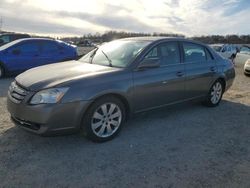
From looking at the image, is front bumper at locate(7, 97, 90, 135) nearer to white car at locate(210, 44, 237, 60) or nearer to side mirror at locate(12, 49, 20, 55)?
side mirror at locate(12, 49, 20, 55)

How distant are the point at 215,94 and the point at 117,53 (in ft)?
8.94

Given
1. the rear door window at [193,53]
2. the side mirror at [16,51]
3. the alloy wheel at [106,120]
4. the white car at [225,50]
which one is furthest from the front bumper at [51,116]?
the white car at [225,50]

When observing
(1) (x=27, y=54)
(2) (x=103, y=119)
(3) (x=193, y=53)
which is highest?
(3) (x=193, y=53)

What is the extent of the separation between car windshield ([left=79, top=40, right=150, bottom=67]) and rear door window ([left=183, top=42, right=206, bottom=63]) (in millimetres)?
979

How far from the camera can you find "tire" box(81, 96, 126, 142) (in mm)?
4145

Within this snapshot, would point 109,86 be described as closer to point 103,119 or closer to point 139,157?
point 103,119

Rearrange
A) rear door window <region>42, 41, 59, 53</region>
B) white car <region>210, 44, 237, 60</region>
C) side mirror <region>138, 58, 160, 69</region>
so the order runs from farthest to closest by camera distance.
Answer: white car <region>210, 44, 237, 60</region>
rear door window <region>42, 41, 59, 53</region>
side mirror <region>138, 58, 160, 69</region>

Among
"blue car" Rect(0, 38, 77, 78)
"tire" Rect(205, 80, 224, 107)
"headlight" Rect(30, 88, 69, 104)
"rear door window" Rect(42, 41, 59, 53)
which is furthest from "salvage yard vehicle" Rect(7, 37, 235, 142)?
"rear door window" Rect(42, 41, 59, 53)

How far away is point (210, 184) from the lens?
3287 millimetres

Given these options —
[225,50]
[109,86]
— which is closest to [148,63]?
[109,86]

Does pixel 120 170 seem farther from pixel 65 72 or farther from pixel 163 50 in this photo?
pixel 163 50

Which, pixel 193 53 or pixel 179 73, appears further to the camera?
pixel 193 53

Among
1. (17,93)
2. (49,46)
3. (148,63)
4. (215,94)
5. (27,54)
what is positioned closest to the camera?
(17,93)

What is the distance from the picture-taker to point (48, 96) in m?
3.87
